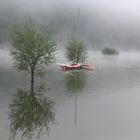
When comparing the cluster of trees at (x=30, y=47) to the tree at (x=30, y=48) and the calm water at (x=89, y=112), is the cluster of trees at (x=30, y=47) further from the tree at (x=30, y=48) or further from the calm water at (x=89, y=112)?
the calm water at (x=89, y=112)

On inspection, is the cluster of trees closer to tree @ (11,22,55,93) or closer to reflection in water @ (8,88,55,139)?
tree @ (11,22,55,93)

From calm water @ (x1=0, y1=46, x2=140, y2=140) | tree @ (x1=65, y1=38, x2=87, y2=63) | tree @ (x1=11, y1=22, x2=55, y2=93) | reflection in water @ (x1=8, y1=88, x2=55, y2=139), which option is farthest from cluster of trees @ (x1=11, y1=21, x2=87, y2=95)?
tree @ (x1=65, y1=38, x2=87, y2=63)

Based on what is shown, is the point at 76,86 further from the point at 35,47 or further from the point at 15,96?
the point at 15,96

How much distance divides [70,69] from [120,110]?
39417 mm

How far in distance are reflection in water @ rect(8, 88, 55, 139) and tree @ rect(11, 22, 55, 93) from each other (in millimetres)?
7492

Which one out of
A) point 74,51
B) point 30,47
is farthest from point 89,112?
point 74,51


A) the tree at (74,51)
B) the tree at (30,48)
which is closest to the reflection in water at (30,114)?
the tree at (30,48)

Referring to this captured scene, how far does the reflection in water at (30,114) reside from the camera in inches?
841

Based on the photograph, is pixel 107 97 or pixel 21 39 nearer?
pixel 107 97

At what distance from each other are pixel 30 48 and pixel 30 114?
54.4ft

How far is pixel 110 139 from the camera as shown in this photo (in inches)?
794

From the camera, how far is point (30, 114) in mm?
25172

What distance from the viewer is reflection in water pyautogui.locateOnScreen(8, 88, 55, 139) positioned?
70.1ft

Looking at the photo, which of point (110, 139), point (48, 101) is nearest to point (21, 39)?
point (48, 101)
